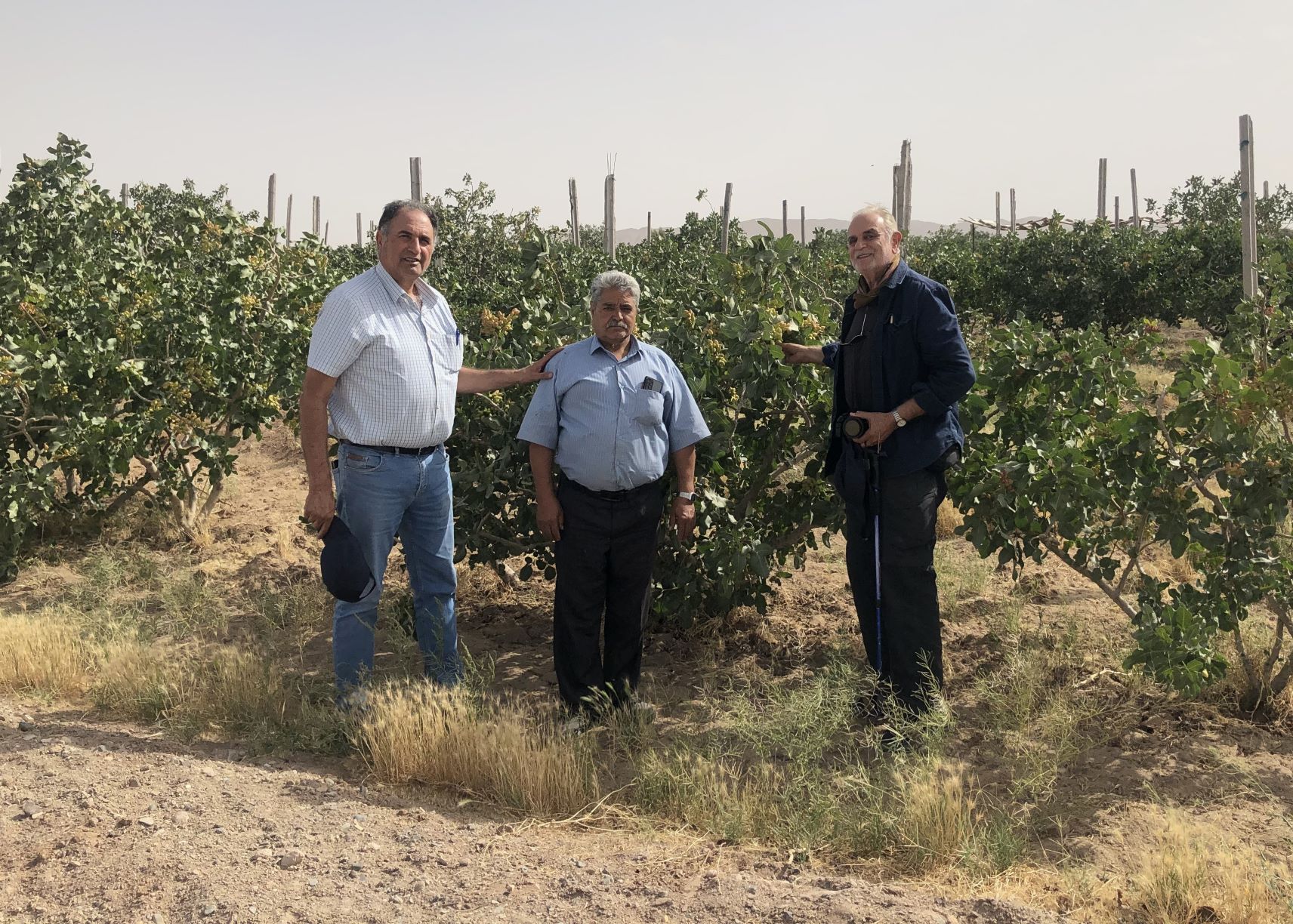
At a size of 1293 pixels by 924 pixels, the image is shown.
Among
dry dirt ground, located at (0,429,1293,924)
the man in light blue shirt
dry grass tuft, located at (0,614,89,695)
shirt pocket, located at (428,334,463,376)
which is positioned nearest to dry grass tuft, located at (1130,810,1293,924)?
dry dirt ground, located at (0,429,1293,924)

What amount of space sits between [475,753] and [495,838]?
407 millimetres

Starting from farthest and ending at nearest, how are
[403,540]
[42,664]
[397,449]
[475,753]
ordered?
[42,664] → [403,540] → [397,449] → [475,753]

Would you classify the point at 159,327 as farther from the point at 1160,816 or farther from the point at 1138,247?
the point at 1138,247

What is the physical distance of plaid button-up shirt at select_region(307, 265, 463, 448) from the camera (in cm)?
347

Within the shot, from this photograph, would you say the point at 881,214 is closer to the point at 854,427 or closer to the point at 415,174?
the point at 854,427

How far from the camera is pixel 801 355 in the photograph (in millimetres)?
4008

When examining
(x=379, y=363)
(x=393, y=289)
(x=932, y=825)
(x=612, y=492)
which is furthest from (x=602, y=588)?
(x=932, y=825)

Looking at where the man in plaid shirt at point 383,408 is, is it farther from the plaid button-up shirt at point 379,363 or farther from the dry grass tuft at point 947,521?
the dry grass tuft at point 947,521

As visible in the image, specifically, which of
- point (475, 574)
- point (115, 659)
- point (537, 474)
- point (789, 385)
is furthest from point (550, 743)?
point (475, 574)

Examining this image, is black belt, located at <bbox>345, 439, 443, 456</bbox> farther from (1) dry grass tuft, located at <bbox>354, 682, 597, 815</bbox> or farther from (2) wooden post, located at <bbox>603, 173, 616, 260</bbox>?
(2) wooden post, located at <bbox>603, 173, 616, 260</bbox>

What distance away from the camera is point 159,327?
19.7 ft

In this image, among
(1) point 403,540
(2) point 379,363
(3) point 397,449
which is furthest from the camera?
(1) point 403,540

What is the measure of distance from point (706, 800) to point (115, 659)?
103 inches

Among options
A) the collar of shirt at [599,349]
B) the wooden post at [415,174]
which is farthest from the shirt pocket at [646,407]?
the wooden post at [415,174]
